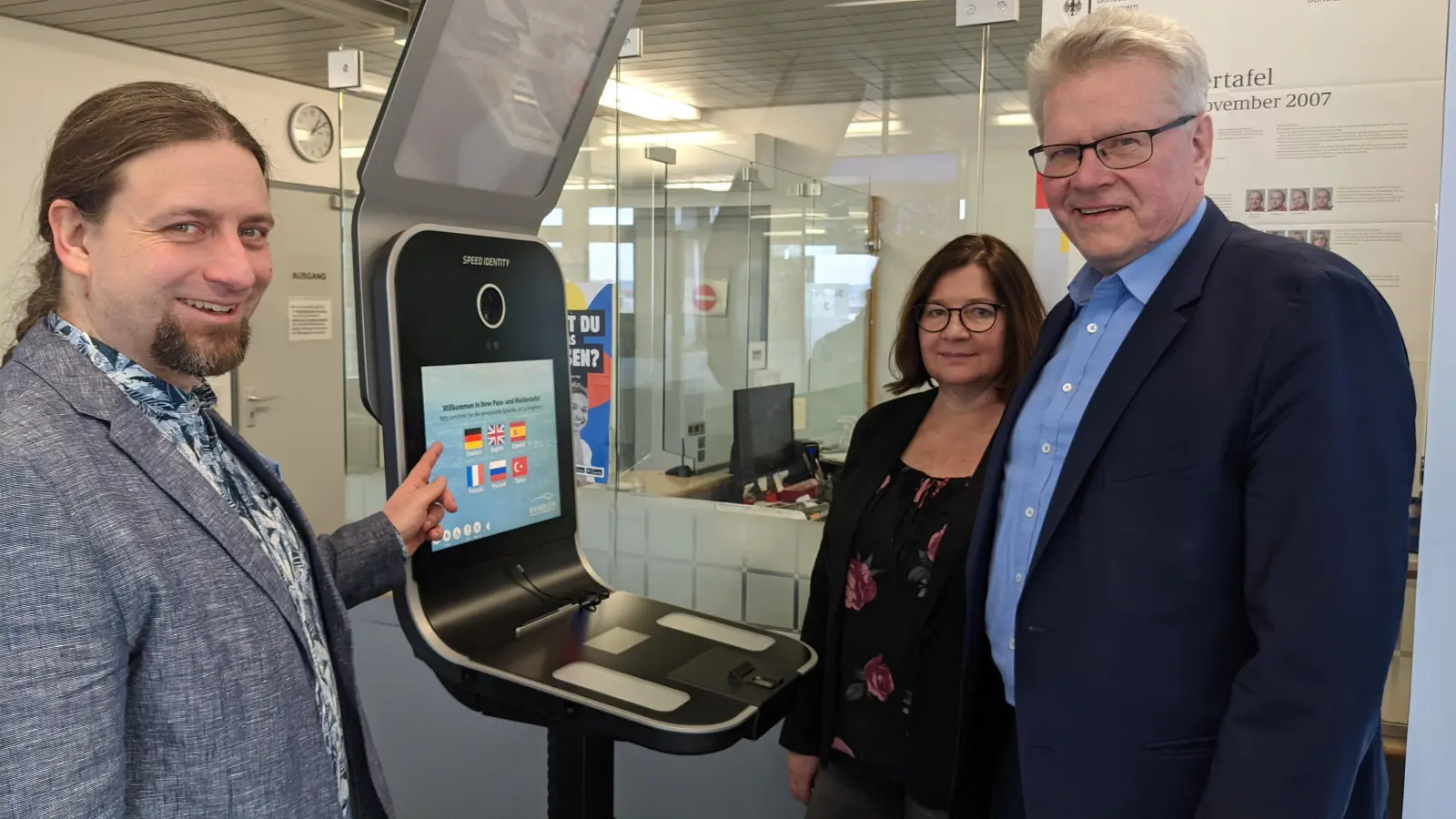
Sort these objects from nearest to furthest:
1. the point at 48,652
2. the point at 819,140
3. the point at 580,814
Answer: the point at 48,652 → the point at 580,814 → the point at 819,140

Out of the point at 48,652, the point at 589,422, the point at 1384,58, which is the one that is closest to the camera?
the point at 48,652

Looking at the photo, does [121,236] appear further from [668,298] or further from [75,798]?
[668,298]

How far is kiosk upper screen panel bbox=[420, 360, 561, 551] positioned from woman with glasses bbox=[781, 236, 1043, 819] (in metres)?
0.54

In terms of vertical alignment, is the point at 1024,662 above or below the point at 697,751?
above

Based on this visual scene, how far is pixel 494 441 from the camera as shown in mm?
1662

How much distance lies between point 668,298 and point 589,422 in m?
0.43

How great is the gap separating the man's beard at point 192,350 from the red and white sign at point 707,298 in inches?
74.8

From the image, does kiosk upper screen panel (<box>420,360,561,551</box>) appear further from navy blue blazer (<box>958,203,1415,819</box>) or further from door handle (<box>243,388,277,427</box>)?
door handle (<box>243,388,277,427</box>)

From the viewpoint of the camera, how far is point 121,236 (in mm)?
967

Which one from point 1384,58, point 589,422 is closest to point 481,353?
point 589,422

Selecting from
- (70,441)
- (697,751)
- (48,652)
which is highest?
(70,441)

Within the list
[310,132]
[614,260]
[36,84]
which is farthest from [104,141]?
[310,132]

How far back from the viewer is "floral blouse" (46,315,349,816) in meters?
0.99

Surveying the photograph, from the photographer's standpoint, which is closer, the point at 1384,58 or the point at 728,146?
the point at 1384,58
